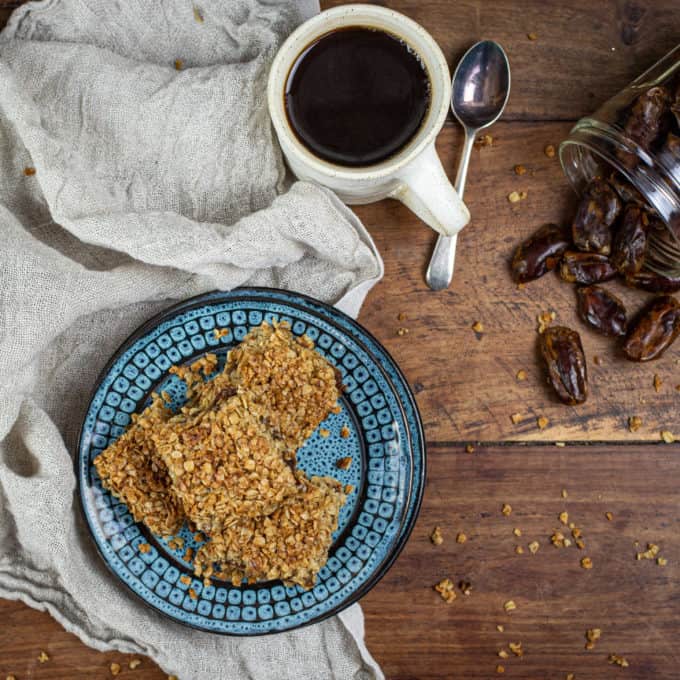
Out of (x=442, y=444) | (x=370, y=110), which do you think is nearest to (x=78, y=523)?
(x=442, y=444)

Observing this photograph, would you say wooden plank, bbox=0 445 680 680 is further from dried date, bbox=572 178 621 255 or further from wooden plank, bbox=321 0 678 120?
wooden plank, bbox=321 0 678 120

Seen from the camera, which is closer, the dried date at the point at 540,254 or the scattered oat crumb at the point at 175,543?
the scattered oat crumb at the point at 175,543

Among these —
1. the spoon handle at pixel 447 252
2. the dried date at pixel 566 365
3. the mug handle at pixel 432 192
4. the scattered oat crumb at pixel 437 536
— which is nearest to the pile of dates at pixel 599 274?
the dried date at pixel 566 365

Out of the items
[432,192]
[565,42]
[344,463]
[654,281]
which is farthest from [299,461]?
[565,42]

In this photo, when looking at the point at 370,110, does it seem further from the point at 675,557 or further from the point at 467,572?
the point at 675,557

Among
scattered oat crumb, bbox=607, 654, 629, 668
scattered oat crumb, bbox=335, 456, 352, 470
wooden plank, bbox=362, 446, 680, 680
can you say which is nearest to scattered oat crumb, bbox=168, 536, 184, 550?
scattered oat crumb, bbox=335, 456, 352, 470

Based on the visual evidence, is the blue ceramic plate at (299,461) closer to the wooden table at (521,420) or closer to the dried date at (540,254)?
the wooden table at (521,420)
